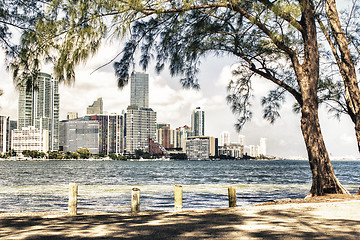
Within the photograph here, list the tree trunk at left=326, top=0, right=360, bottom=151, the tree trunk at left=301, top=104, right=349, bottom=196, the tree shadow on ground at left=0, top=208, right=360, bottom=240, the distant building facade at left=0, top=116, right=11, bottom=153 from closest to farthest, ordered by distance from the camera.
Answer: the tree shadow on ground at left=0, top=208, right=360, bottom=240, the tree trunk at left=301, top=104, right=349, bottom=196, the tree trunk at left=326, top=0, right=360, bottom=151, the distant building facade at left=0, top=116, right=11, bottom=153

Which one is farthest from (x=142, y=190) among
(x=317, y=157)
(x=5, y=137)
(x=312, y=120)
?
(x=5, y=137)

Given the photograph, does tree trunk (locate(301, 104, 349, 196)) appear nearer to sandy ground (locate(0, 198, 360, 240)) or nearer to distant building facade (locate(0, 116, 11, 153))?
sandy ground (locate(0, 198, 360, 240))

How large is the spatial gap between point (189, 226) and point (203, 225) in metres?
0.28

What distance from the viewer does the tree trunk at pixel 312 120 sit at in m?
12.0

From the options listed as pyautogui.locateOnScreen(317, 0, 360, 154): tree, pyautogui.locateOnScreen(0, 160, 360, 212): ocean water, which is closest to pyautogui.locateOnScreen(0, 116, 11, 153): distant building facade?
pyautogui.locateOnScreen(0, 160, 360, 212): ocean water

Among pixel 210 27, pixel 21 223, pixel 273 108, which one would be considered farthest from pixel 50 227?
pixel 273 108

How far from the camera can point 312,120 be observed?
12109mm

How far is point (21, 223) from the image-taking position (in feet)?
26.7

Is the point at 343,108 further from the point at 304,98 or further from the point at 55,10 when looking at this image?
the point at 55,10

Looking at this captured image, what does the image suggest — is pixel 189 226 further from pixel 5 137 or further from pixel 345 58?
pixel 5 137

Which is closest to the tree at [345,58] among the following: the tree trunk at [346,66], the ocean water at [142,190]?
the tree trunk at [346,66]

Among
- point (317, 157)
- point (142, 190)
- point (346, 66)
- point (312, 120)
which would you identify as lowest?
point (142, 190)

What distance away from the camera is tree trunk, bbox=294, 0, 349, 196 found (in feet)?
39.3

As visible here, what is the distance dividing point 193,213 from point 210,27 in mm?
5752
